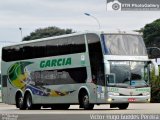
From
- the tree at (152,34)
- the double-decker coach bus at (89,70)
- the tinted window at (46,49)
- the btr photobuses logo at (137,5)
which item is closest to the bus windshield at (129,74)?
the double-decker coach bus at (89,70)

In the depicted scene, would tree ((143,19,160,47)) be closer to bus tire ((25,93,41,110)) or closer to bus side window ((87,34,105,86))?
bus tire ((25,93,41,110))

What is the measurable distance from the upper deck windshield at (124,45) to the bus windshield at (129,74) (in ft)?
1.90

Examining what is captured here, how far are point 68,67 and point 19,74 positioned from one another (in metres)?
5.71

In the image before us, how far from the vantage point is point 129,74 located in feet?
100

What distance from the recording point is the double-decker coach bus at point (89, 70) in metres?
30.4

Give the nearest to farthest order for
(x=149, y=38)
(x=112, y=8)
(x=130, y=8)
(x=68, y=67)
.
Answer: (x=130, y=8), (x=112, y=8), (x=68, y=67), (x=149, y=38)

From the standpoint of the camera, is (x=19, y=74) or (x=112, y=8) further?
(x=19, y=74)

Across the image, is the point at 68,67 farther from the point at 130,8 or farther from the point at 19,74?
the point at 130,8

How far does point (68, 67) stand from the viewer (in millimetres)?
32500

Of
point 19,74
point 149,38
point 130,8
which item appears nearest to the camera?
point 130,8

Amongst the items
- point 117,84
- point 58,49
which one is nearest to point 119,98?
point 117,84

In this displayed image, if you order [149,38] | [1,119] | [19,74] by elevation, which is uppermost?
[149,38]

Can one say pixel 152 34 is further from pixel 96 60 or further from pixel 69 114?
pixel 69 114

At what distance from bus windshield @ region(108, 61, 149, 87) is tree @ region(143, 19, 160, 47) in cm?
7387
